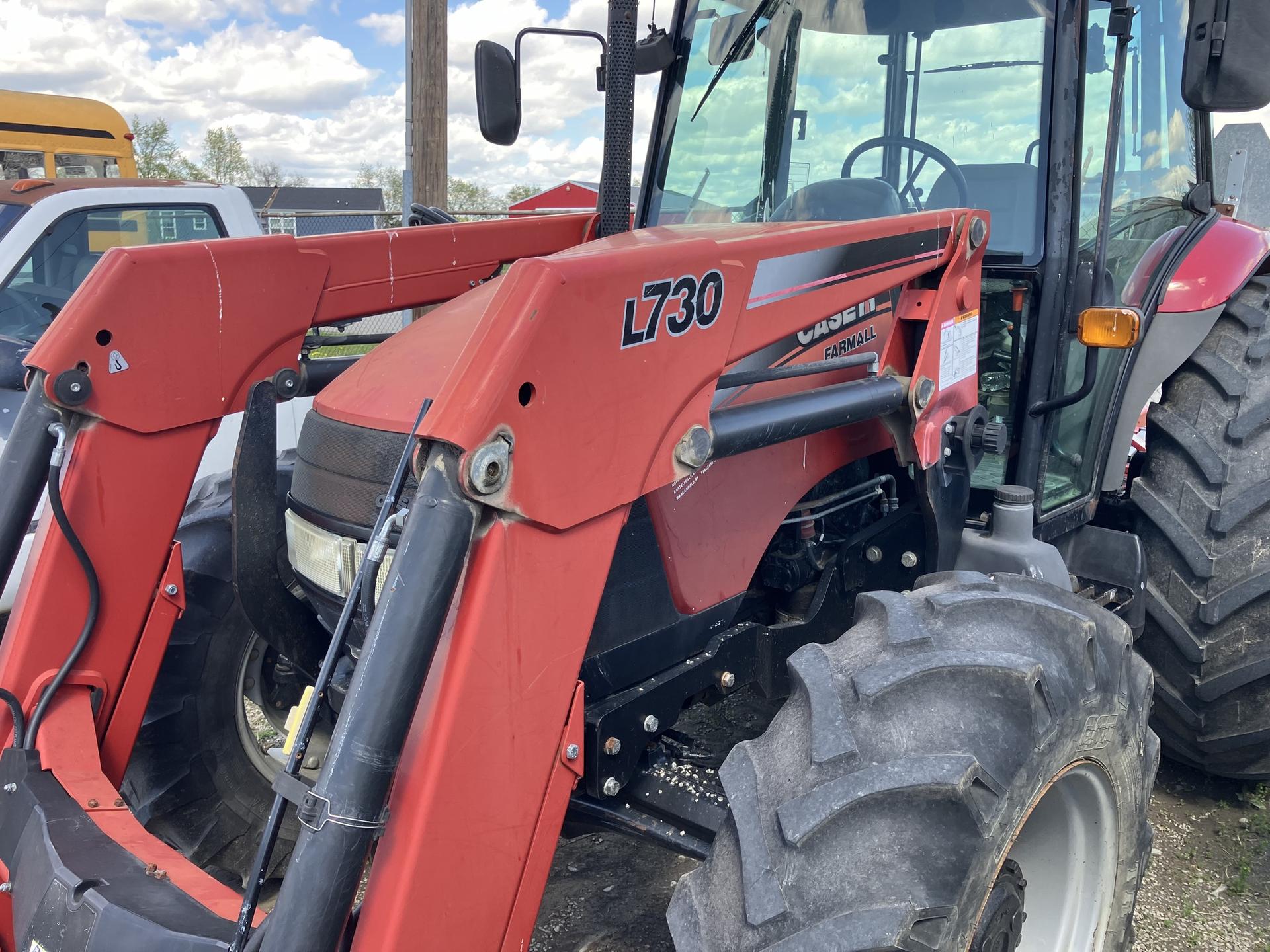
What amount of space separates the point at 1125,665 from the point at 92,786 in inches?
77.5

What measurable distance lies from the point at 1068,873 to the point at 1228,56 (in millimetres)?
1800

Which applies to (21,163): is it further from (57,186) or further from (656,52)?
(656,52)

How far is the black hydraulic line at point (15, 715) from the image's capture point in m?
2.01

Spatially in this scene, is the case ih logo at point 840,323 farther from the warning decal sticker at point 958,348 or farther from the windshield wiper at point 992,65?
the windshield wiper at point 992,65

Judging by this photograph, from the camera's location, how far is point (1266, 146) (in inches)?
386

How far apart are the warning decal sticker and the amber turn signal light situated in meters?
0.34

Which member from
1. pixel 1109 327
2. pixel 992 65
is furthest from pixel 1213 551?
pixel 992 65

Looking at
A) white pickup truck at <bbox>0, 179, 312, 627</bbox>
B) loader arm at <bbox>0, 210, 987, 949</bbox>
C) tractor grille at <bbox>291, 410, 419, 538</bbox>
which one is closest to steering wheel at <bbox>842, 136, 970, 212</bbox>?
loader arm at <bbox>0, 210, 987, 949</bbox>

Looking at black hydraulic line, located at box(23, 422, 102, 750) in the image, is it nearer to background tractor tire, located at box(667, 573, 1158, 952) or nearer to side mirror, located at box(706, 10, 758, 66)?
background tractor tire, located at box(667, 573, 1158, 952)

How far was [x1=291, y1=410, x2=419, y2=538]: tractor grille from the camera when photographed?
6.21ft

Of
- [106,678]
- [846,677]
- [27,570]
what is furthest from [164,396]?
[846,677]

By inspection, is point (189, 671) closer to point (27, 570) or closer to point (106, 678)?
point (106, 678)

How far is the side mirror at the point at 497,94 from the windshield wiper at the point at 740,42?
515 mm

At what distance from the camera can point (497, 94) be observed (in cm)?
285
